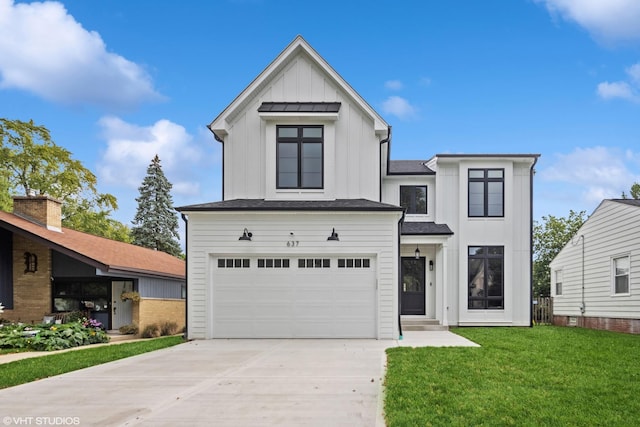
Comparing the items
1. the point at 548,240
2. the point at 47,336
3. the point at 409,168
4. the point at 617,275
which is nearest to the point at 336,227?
the point at 409,168

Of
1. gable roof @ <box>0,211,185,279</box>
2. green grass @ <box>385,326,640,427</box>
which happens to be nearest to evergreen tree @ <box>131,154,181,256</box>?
gable roof @ <box>0,211,185,279</box>

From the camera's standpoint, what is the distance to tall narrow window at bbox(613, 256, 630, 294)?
1883 centimetres

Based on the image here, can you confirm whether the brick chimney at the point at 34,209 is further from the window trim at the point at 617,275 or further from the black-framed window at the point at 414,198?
the window trim at the point at 617,275

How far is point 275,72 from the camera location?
18125mm

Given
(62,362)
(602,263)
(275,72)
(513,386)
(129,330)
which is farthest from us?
(602,263)

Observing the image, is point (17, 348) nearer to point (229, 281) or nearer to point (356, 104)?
point (229, 281)

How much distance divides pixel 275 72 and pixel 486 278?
33.6ft

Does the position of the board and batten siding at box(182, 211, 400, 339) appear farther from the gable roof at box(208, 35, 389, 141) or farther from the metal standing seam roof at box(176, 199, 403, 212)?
the gable roof at box(208, 35, 389, 141)

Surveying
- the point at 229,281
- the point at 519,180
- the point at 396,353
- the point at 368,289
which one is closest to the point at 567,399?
the point at 396,353

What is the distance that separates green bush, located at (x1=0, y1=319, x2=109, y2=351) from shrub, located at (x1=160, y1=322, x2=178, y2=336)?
3.47 meters

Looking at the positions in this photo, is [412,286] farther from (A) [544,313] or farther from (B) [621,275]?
(A) [544,313]

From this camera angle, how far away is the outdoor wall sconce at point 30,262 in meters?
19.3

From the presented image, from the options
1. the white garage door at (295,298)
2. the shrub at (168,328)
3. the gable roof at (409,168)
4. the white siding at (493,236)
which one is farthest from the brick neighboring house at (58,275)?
the white siding at (493,236)

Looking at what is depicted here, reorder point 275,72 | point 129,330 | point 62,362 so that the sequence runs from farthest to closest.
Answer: point 129,330, point 275,72, point 62,362
